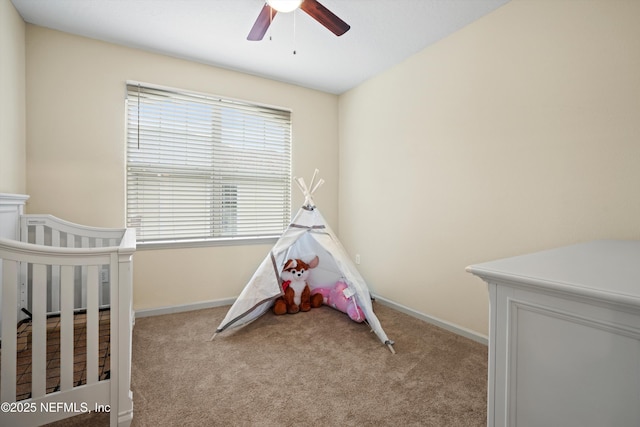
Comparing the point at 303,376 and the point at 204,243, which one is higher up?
the point at 204,243

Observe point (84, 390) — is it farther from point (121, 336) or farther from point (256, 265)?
point (256, 265)

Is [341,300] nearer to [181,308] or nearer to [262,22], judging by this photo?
[181,308]

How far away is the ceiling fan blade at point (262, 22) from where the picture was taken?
1.72 meters

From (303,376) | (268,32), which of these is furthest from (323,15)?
(303,376)

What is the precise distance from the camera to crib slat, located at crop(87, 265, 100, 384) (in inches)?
48.0

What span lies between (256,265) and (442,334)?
1923mm

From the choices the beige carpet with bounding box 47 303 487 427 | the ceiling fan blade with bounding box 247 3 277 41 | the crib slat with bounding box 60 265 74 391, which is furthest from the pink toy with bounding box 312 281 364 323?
the ceiling fan blade with bounding box 247 3 277 41

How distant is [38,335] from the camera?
1146mm

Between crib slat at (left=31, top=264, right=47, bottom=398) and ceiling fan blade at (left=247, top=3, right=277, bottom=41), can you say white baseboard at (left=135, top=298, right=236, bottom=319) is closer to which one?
crib slat at (left=31, top=264, right=47, bottom=398)

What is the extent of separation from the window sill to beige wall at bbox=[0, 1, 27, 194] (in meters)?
0.97

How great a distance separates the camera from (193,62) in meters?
2.83

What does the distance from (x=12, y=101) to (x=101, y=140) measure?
557 mm

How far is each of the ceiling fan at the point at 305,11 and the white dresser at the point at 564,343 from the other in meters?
1.62

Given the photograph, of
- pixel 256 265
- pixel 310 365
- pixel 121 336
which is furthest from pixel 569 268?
pixel 256 265
